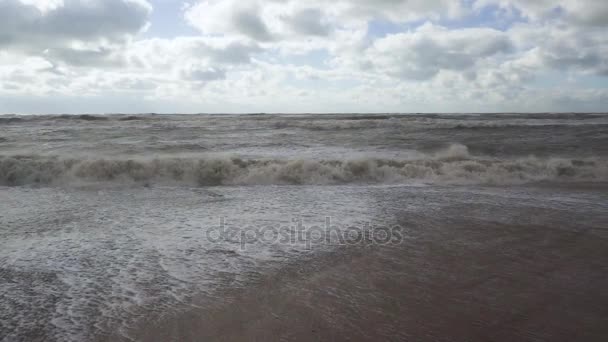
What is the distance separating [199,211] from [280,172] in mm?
4146

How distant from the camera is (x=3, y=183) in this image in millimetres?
10578

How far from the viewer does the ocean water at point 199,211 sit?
366 cm

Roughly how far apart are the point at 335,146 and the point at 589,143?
1097 cm

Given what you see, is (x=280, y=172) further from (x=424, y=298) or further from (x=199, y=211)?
(x=424, y=298)

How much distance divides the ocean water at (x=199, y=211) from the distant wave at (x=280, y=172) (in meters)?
0.04

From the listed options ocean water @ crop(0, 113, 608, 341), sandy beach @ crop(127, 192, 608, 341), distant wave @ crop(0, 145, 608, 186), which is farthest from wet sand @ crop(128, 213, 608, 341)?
distant wave @ crop(0, 145, 608, 186)

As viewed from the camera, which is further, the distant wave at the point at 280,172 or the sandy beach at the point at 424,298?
the distant wave at the point at 280,172

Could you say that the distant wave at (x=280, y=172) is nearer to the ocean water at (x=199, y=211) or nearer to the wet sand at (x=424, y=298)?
the ocean water at (x=199, y=211)

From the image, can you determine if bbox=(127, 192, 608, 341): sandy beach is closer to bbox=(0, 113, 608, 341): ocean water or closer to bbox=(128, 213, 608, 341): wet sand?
bbox=(128, 213, 608, 341): wet sand

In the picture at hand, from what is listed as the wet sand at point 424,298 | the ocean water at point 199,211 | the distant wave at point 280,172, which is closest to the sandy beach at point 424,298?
the wet sand at point 424,298

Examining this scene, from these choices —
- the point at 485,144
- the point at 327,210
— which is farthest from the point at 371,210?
the point at 485,144

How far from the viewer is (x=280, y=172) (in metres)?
10.7

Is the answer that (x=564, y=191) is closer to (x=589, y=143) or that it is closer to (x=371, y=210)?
(x=371, y=210)

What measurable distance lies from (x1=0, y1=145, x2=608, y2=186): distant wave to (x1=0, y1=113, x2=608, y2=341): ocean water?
0.14ft
